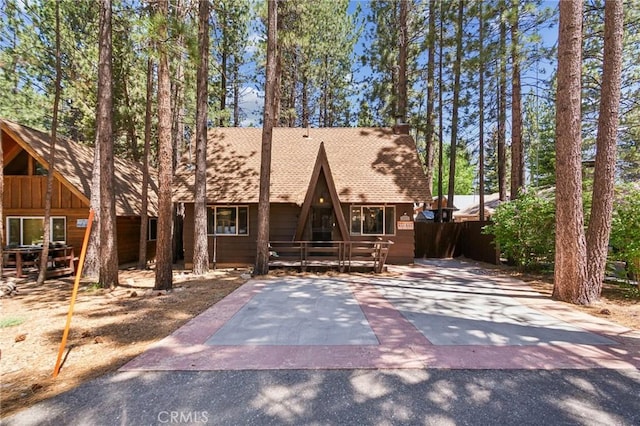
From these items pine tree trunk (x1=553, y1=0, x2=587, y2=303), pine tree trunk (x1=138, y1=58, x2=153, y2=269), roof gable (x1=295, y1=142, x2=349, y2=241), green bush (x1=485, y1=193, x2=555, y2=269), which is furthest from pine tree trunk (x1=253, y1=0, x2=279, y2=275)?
green bush (x1=485, y1=193, x2=555, y2=269)

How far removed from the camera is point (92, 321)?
534cm

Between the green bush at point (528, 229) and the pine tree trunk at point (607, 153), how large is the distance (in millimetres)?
2363

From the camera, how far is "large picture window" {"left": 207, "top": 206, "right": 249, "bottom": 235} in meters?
12.3

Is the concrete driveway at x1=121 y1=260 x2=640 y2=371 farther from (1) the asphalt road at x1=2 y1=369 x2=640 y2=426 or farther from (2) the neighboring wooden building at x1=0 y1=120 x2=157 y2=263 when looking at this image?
(2) the neighboring wooden building at x1=0 y1=120 x2=157 y2=263

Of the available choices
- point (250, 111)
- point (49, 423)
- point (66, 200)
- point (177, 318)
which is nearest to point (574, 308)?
point (177, 318)

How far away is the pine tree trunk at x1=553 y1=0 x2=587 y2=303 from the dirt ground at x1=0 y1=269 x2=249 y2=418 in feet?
25.5

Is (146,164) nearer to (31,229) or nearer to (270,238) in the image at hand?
(270,238)

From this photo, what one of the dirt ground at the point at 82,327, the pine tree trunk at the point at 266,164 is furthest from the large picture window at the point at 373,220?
the dirt ground at the point at 82,327

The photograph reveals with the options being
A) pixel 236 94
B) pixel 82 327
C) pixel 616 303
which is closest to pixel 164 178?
pixel 82 327

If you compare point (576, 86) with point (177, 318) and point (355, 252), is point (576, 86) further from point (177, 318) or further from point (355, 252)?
point (177, 318)

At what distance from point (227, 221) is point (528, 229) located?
35.3ft

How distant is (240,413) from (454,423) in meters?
1.86

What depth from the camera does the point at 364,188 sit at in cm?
1267
